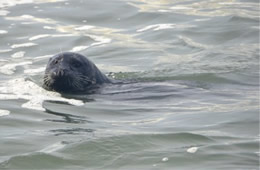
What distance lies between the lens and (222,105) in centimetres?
→ 899

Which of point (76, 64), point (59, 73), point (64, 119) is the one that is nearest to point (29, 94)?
point (59, 73)

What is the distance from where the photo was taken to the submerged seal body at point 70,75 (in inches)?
385

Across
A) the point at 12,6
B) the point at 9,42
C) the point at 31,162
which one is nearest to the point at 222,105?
the point at 31,162

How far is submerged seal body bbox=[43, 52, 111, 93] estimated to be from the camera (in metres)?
9.79

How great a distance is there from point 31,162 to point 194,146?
4.86ft

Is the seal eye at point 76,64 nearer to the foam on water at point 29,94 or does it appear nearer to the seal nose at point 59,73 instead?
the seal nose at point 59,73

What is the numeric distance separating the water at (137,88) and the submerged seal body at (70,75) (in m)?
0.20

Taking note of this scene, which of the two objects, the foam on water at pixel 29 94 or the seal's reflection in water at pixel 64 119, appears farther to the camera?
the foam on water at pixel 29 94

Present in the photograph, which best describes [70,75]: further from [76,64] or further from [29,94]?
[29,94]

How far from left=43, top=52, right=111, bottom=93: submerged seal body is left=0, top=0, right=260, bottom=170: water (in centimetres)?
20

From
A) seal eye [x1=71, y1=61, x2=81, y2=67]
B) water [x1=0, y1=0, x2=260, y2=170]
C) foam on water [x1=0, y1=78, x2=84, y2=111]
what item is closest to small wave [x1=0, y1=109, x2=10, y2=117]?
water [x1=0, y1=0, x2=260, y2=170]

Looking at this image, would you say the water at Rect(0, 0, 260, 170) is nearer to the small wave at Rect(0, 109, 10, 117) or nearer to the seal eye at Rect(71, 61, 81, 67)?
the small wave at Rect(0, 109, 10, 117)

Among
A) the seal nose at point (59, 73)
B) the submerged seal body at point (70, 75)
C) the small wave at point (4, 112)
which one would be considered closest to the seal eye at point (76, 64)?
the submerged seal body at point (70, 75)

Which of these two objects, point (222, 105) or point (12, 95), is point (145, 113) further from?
A: point (12, 95)
